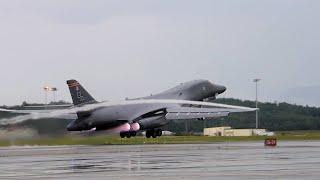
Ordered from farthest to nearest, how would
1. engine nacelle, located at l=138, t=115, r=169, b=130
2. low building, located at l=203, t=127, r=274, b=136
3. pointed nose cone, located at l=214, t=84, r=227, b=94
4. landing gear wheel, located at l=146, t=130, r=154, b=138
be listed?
low building, located at l=203, t=127, r=274, b=136 → pointed nose cone, located at l=214, t=84, r=227, b=94 → landing gear wheel, located at l=146, t=130, r=154, b=138 → engine nacelle, located at l=138, t=115, r=169, b=130

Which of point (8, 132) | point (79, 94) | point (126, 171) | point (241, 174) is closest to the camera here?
point (241, 174)

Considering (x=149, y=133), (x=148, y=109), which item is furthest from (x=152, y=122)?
(x=149, y=133)

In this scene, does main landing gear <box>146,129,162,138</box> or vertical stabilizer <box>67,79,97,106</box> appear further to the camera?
main landing gear <box>146,129,162,138</box>

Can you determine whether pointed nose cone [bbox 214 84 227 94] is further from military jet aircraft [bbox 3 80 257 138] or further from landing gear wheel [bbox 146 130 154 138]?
landing gear wheel [bbox 146 130 154 138]

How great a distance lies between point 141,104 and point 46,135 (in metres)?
33.6

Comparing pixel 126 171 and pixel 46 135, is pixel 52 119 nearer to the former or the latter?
pixel 46 135

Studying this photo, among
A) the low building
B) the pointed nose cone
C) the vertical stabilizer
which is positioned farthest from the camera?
the low building

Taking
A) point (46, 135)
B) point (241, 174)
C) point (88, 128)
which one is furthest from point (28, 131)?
point (241, 174)

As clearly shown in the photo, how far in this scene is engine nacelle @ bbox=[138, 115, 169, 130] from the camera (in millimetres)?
85938

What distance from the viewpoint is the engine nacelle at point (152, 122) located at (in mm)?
85938

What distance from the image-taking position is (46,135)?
55031 millimetres

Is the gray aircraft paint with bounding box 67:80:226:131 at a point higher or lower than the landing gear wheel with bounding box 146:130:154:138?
higher

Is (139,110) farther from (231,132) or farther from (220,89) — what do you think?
(231,132)

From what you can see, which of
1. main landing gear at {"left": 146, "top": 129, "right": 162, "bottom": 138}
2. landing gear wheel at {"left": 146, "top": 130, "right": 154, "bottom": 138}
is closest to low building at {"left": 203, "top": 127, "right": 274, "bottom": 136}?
landing gear wheel at {"left": 146, "top": 130, "right": 154, "bottom": 138}
